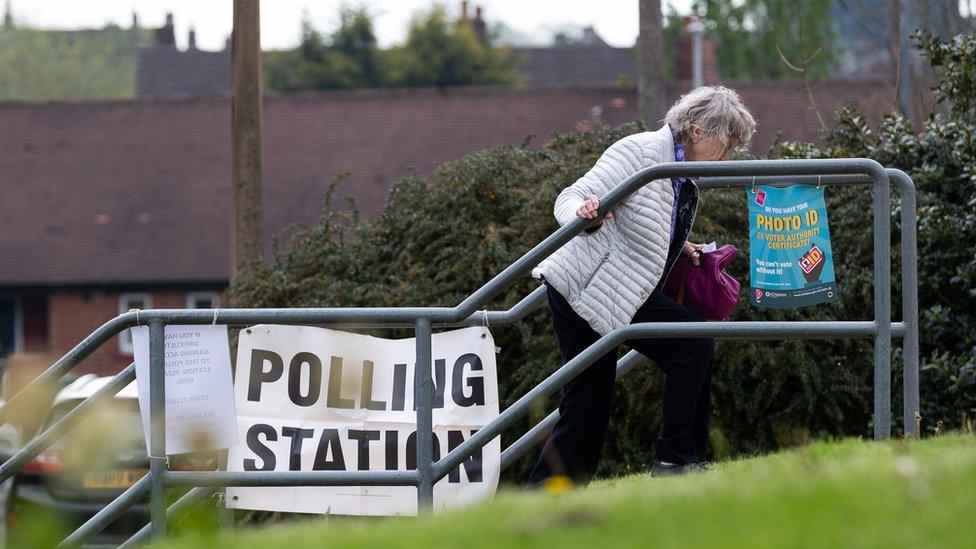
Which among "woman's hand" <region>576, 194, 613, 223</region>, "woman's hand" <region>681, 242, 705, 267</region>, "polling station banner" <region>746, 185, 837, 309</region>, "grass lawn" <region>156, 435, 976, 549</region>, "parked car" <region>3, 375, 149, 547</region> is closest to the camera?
"grass lawn" <region>156, 435, 976, 549</region>

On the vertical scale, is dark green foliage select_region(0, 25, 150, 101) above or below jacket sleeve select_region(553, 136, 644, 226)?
above

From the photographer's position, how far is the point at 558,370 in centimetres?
518

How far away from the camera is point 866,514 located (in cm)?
318

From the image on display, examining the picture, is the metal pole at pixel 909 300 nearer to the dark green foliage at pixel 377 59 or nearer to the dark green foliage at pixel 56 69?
the dark green foliage at pixel 377 59

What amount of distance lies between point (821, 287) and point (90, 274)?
23.8 meters

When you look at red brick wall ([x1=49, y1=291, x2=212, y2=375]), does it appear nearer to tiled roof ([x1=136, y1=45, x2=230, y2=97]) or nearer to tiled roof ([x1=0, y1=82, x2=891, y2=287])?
tiled roof ([x1=0, y1=82, x2=891, y2=287])

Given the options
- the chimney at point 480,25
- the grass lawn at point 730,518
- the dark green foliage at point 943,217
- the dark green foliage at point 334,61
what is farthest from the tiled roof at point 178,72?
the grass lawn at point 730,518

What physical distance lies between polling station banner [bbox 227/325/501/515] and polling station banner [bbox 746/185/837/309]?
3.45 feet

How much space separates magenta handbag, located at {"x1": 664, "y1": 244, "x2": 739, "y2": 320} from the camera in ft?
17.9

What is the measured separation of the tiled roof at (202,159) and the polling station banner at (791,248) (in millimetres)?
21800

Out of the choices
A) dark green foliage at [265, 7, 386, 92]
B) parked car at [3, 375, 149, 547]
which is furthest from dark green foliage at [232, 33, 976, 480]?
dark green foliage at [265, 7, 386, 92]

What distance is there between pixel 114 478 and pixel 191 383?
3.22 meters

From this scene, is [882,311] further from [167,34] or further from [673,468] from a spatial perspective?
[167,34]

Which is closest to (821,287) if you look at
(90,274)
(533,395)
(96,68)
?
(533,395)
